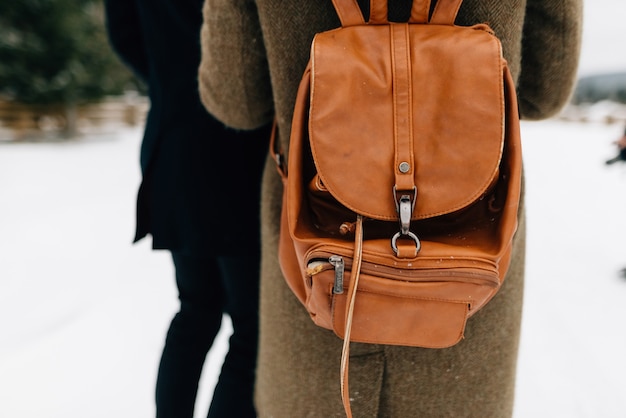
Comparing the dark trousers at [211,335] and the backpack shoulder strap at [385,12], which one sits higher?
the backpack shoulder strap at [385,12]

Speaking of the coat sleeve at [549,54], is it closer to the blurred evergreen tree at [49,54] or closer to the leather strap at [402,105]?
the leather strap at [402,105]

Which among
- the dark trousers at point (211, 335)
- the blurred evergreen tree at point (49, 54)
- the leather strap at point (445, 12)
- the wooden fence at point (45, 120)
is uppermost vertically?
the leather strap at point (445, 12)

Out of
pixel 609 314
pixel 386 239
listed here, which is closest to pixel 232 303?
pixel 386 239

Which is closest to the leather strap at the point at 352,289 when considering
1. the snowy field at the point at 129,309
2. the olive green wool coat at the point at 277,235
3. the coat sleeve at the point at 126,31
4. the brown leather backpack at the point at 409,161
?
the brown leather backpack at the point at 409,161

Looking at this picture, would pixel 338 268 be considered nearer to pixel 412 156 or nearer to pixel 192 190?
pixel 412 156

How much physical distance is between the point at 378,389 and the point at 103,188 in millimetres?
4977

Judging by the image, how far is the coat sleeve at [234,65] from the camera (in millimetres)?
785

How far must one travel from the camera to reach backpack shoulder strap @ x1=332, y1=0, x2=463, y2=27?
686 millimetres

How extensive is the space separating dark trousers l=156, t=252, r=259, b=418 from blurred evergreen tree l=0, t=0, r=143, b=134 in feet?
31.4

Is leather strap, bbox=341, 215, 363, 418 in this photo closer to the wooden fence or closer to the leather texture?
the leather texture

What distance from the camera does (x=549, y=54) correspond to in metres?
0.81

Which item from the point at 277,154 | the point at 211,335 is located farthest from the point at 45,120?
the point at 277,154

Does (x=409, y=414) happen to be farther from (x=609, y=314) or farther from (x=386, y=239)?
(x=609, y=314)

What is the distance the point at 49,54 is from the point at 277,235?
33.5ft
